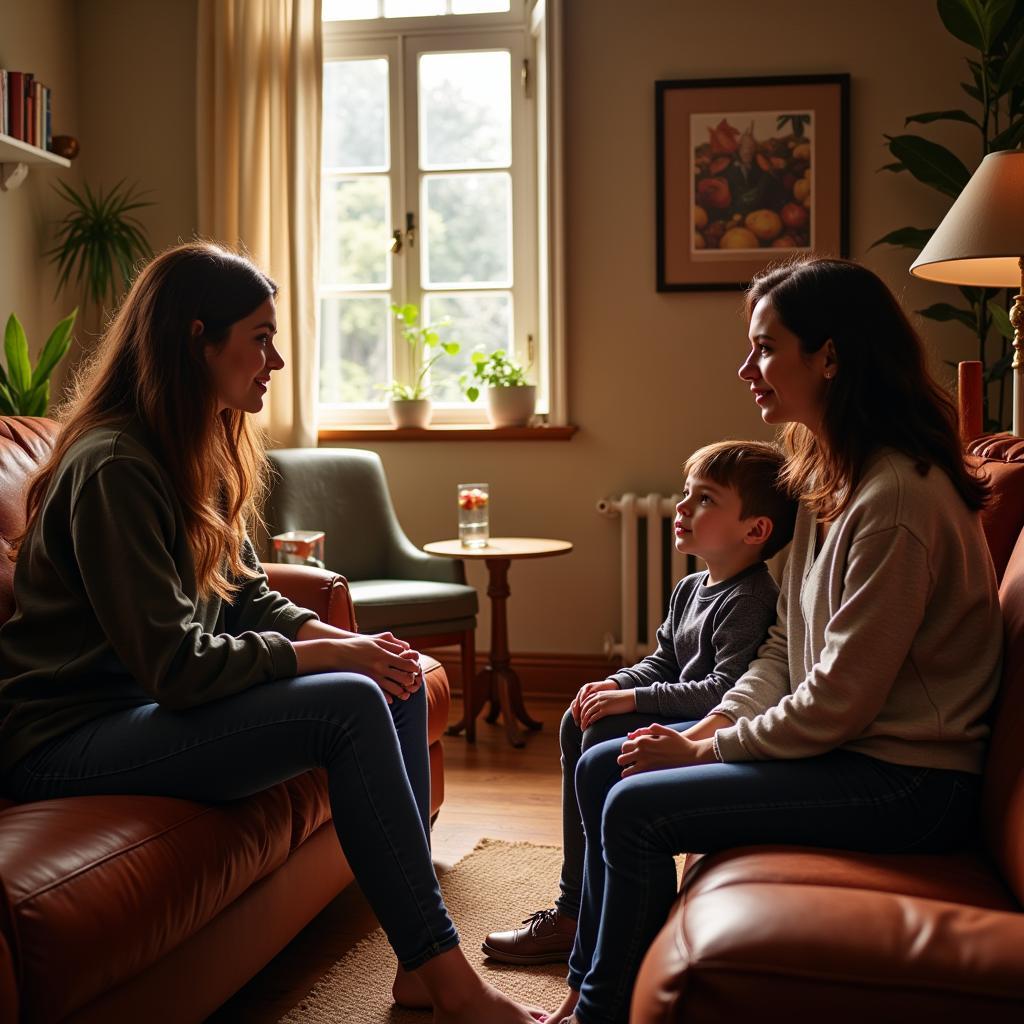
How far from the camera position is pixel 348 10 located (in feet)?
13.5

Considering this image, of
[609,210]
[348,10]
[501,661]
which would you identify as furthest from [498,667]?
[348,10]

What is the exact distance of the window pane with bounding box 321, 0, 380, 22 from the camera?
13.5 ft

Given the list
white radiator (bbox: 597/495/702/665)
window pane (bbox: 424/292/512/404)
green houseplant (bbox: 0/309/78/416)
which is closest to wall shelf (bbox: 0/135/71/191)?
green houseplant (bbox: 0/309/78/416)

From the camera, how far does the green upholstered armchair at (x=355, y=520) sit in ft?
11.7

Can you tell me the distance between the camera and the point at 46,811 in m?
Result: 1.44

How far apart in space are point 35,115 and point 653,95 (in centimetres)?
194

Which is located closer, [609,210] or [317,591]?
[317,591]

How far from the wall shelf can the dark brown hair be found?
8.72 ft

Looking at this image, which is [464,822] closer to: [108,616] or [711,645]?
[711,645]

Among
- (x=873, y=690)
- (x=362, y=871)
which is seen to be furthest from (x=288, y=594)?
(x=873, y=690)

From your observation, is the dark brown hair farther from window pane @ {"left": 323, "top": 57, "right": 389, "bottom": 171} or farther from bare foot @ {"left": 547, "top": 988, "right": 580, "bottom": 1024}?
window pane @ {"left": 323, "top": 57, "right": 389, "bottom": 171}

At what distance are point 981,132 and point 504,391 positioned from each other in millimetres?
1714

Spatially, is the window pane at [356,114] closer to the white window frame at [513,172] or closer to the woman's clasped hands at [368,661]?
the white window frame at [513,172]

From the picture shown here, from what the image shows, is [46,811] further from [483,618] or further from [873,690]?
[483,618]
